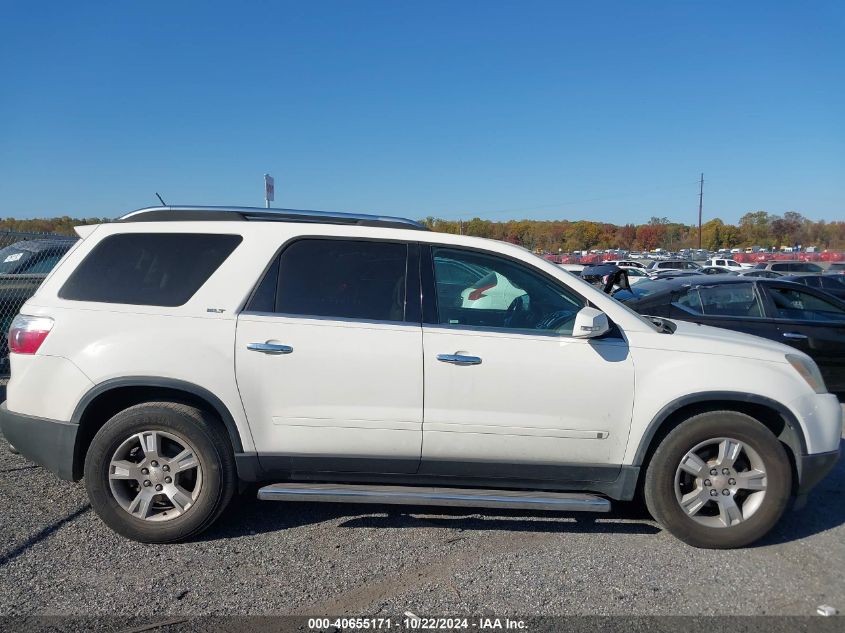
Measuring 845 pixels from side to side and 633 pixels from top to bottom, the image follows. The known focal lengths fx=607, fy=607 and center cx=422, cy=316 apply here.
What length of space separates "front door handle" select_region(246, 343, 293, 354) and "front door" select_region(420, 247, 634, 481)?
0.78 meters

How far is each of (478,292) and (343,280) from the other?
96 centimetres

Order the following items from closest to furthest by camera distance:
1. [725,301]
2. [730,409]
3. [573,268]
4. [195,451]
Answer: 1. [195,451]
2. [730,409]
3. [725,301]
4. [573,268]

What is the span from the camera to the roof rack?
376 cm

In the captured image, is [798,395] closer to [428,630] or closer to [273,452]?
[428,630]

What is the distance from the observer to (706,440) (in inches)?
136

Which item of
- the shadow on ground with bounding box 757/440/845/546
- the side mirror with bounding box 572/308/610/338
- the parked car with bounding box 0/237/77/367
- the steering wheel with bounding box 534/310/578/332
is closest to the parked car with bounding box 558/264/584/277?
the steering wheel with bounding box 534/310/578/332

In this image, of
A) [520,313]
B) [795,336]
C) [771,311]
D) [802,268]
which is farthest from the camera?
[802,268]

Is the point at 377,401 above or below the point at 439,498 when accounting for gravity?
above

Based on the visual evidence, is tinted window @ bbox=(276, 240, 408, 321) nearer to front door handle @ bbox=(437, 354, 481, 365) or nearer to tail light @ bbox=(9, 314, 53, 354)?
front door handle @ bbox=(437, 354, 481, 365)

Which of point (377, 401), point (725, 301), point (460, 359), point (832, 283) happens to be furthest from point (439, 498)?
point (832, 283)

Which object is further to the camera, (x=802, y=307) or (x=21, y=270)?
(x=21, y=270)

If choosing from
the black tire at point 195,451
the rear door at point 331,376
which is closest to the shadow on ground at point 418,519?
the black tire at point 195,451

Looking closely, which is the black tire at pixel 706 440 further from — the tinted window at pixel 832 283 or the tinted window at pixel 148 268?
the tinted window at pixel 832 283

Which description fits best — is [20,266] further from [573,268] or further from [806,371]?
[573,268]
